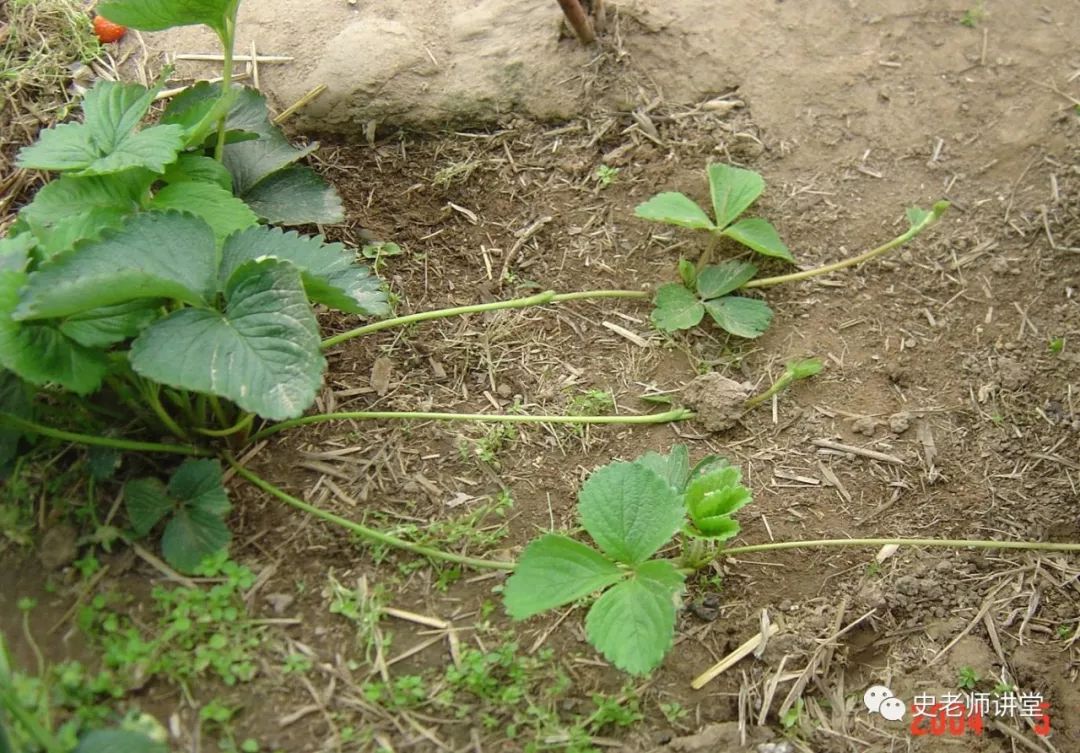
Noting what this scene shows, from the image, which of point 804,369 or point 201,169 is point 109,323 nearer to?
point 201,169

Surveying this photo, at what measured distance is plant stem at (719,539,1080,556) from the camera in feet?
5.73

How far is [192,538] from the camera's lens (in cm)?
158

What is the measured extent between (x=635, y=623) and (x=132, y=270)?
37.2 inches

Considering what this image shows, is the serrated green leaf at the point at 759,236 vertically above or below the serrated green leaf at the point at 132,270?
below

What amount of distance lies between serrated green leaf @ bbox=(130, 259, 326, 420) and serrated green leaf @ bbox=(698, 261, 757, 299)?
36.5 inches

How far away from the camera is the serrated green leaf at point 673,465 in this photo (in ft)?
5.77

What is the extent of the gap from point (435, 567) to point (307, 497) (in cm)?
27

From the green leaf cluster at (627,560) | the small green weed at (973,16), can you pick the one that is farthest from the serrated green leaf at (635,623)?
the small green weed at (973,16)

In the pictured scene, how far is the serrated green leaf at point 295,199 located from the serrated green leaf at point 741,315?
829 millimetres

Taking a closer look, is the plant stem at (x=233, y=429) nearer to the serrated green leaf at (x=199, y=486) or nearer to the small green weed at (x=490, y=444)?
the serrated green leaf at (x=199, y=486)

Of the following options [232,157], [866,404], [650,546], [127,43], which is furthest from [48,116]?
[866,404]

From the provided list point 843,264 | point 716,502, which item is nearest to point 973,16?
point 843,264

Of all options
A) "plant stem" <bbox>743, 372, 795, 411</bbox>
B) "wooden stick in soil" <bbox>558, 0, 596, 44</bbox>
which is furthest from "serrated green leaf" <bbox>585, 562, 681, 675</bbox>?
"wooden stick in soil" <bbox>558, 0, 596, 44</bbox>

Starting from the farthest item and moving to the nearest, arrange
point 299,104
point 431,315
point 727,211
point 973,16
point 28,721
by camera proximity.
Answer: point 973,16
point 299,104
point 727,211
point 431,315
point 28,721
